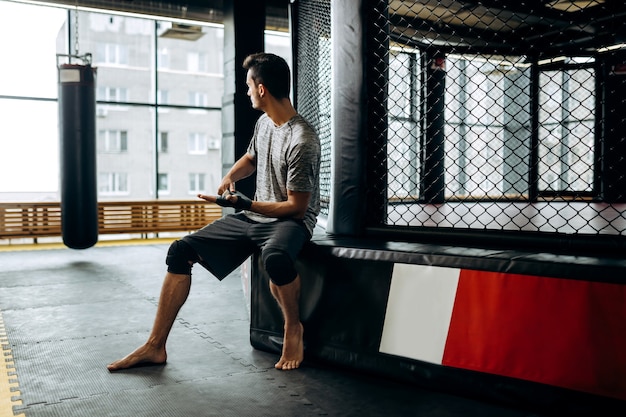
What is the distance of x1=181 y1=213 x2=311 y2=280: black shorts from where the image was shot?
2598mm

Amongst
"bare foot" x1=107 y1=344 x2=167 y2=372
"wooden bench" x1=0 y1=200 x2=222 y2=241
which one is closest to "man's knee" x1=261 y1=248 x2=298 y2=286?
"bare foot" x1=107 y1=344 x2=167 y2=372

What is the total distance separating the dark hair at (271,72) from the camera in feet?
8.69

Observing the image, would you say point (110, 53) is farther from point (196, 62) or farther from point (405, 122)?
point (405, 122)

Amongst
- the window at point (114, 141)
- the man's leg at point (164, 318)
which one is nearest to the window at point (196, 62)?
the window at point (114, 141)

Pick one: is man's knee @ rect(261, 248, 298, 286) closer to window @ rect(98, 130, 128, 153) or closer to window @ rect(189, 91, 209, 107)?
window @ rect(98, 130, 128, 153)

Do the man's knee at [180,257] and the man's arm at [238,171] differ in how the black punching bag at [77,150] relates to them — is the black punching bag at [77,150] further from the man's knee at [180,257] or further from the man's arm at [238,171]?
the man's knee at [180,257]

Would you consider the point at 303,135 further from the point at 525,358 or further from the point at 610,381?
the point at 610,381

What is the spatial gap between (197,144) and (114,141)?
3.29 meters

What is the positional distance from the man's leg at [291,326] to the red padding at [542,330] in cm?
71

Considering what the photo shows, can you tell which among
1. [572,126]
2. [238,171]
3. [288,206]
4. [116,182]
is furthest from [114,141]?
[288,206]

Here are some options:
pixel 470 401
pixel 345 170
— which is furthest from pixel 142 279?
pixel 470 401

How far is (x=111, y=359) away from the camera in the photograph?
107 inches

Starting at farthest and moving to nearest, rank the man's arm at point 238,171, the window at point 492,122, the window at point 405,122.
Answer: the window at point 492,122, the window at point 405,122, the man's arm at point 238,171

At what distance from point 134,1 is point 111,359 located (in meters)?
5.80
